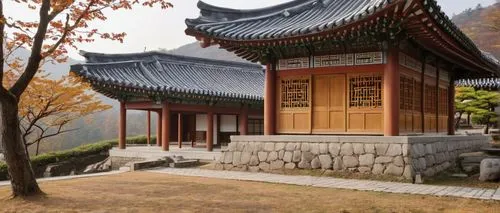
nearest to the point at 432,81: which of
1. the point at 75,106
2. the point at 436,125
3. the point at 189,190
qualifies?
the point at 436,125

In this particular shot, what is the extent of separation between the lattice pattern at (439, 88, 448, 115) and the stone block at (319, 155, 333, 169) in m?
7.75

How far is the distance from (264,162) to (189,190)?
505 cm

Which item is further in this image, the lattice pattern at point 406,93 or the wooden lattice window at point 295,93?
the wooden lattice window at point 295,93

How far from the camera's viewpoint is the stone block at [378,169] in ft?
44.8

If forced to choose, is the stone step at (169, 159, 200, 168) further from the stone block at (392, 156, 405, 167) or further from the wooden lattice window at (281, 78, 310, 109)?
the stone block at (392, 156, 405, 167)

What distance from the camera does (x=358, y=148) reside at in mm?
14203

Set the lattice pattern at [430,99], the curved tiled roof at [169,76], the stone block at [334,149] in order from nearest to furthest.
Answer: the stone block at [334,149] → the lattice pattern at [430,99] → the curved tiled roof at [169,76]

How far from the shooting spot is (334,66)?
15641 mm

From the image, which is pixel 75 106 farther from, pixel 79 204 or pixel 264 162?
pixel 79 204

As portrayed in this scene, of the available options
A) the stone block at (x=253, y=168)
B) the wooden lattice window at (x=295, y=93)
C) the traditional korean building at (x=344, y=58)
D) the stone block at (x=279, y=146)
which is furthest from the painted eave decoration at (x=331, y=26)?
the stone block at (x=253, y=168)

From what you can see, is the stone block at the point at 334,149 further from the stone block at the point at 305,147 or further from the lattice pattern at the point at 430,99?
the lattice pattern at the point at 430,99

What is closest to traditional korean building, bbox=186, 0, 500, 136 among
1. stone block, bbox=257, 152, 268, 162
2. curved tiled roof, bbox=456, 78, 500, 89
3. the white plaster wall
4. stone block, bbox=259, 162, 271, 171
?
stone block, bbox=257, 152, 268, 162

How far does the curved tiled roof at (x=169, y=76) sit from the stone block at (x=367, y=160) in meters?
11.8

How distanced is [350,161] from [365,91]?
2.52 metres
